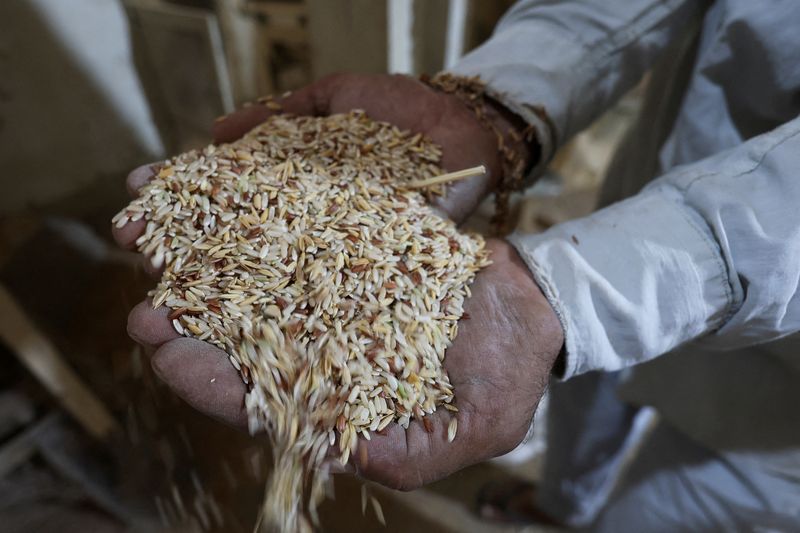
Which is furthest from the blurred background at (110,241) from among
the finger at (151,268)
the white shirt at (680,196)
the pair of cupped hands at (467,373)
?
the white shirt at (680,196)

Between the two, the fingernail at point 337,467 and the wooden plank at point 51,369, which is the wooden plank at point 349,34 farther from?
the fingernail at point 337,467

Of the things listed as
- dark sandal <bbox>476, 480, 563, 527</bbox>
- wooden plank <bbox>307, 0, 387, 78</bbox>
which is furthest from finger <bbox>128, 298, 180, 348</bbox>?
dark sandal <bbox>476, 480, 563, 527</bbox>

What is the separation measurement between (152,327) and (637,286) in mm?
673

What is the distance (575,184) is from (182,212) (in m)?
2.01

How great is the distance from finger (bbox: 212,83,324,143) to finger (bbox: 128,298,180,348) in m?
0.40

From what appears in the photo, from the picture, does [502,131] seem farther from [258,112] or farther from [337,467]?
[337,467]

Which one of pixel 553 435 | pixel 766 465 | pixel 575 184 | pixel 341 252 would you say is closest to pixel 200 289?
pixel 341 252

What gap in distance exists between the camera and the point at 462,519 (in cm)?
181

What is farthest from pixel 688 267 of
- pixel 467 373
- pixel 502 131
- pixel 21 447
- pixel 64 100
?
pixel 64 100

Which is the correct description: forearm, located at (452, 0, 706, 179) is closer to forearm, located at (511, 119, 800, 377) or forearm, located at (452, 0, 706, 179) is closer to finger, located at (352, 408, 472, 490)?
forearm, located at (511, 119, 800, 377)

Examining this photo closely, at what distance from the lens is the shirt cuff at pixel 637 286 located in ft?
2.23

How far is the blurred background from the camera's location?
1380mm

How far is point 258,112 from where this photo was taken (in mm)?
947

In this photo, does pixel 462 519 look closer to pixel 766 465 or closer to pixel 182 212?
pixel 766 465
